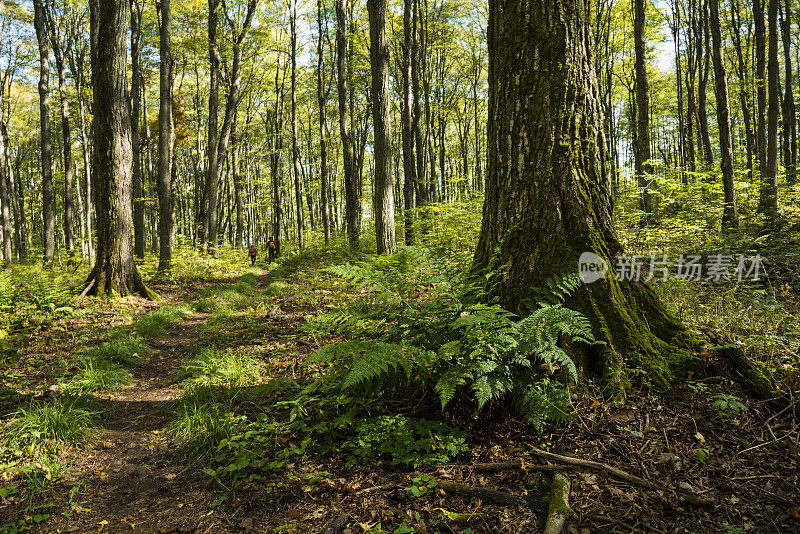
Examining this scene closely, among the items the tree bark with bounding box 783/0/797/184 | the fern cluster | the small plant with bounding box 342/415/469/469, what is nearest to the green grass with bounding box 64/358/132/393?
the fern cluster

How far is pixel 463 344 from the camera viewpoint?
2686 mm

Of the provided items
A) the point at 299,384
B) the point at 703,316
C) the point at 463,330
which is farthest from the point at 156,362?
the point at 703,316

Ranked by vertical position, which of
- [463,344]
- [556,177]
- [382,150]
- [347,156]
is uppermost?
[347,156]

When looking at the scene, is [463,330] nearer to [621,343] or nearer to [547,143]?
[621,343]

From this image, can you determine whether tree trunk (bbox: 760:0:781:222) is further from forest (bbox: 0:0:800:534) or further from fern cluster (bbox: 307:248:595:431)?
fern cluster (bbox: 307:248:595:431)

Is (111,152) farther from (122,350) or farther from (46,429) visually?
(46,429)

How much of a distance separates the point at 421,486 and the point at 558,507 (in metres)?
0.77

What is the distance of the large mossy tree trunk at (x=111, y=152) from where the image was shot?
8234 millimetres

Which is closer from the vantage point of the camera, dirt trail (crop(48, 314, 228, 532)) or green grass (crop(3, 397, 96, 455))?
dirt trail (crop(48, 314, 228, 532))

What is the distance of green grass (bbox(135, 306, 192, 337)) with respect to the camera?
6715 millimetres

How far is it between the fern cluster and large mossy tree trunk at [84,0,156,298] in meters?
7.52

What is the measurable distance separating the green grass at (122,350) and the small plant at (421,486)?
15.4ft

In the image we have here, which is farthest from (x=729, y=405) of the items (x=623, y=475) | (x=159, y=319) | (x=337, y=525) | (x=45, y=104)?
(x=45, y=104)

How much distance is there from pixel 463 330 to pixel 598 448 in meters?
1.11
